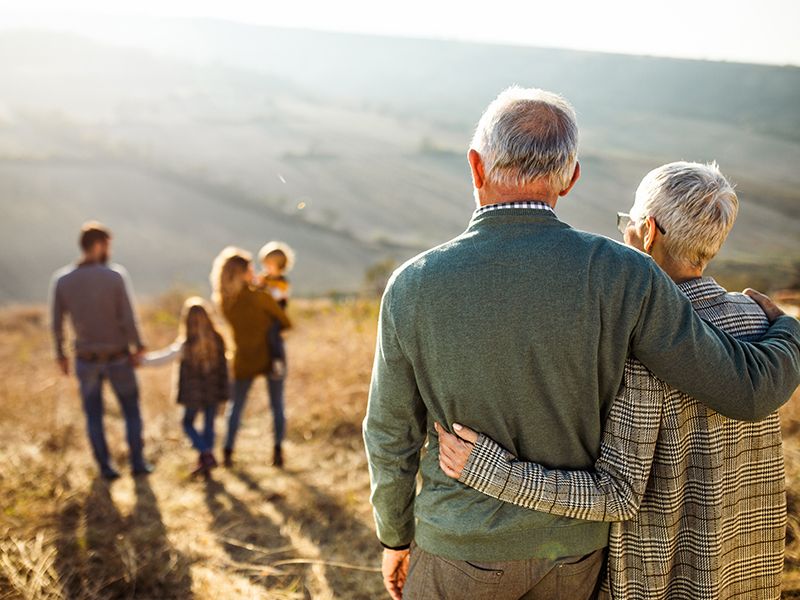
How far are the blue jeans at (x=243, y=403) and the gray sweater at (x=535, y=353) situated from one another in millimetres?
3261

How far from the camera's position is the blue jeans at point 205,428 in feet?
15.1

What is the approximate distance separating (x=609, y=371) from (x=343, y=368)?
Answer: 4586 mm

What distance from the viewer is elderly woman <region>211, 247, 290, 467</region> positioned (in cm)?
439

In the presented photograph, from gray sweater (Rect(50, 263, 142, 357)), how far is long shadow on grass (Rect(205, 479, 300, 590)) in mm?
1270

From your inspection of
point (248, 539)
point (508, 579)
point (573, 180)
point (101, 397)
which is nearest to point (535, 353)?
point (573, 180)

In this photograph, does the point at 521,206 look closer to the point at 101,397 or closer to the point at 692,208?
the point at 692,208

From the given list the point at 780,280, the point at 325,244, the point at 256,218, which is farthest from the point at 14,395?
the point at 256,218

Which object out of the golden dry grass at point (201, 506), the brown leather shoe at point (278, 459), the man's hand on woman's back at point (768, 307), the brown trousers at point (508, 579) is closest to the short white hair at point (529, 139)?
the man's hand on woman's back at point (768, 307)

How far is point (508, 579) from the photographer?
140cm

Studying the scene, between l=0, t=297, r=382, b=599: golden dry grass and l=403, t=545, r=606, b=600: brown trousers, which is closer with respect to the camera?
l=403, t=545, r=606, b=600: brown trousers

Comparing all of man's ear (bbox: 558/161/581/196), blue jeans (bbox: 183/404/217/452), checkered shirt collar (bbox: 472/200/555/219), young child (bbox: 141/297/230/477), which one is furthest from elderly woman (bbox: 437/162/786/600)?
blue jeans (bbox: 183/404/217/452)

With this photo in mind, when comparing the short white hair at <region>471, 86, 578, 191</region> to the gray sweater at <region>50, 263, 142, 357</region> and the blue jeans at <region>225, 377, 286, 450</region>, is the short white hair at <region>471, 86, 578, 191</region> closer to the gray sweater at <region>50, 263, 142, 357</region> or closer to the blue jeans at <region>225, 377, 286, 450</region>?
the blue jeans at <region>225, 377, 286, 450</region>

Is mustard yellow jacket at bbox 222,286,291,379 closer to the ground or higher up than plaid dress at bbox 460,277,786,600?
closer to the ground

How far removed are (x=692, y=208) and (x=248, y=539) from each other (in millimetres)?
3125
